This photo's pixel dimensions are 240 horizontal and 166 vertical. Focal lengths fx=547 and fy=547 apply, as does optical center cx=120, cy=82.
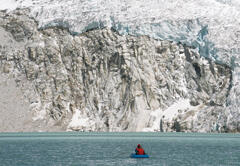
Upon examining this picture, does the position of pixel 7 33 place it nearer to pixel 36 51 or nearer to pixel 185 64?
pixel 36 51

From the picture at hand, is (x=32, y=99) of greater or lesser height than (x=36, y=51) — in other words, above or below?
below

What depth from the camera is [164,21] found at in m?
159

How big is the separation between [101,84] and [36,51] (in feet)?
75.9

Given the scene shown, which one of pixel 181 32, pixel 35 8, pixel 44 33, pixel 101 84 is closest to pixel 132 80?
pixel 101 84

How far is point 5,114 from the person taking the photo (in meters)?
146

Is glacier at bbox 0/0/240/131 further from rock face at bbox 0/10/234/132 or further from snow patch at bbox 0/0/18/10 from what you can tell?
→ snow patch at bbox 0/0/18/10

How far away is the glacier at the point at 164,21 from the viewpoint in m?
154

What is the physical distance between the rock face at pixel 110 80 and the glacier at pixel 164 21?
2.04 metres

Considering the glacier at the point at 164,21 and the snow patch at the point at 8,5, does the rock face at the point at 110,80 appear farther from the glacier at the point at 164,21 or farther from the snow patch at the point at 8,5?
the snow patch at the point at 8,5

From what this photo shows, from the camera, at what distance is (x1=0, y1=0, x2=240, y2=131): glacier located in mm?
153625

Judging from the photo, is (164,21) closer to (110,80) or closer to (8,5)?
(110,80)

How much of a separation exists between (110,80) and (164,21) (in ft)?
77.6

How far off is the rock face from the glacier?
204cm

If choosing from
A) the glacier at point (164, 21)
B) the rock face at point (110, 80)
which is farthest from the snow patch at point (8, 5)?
the rock face at point (110, 80)
